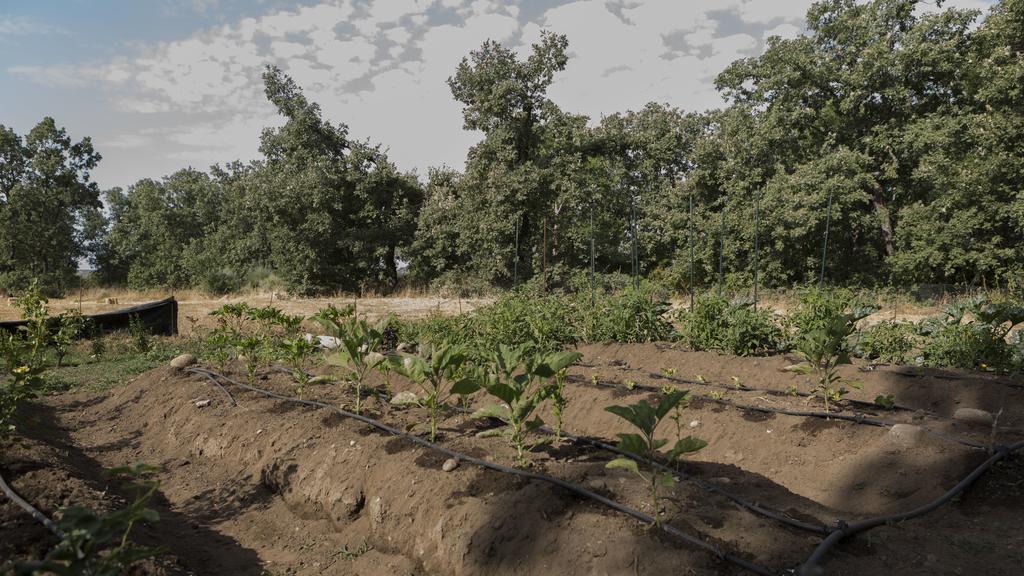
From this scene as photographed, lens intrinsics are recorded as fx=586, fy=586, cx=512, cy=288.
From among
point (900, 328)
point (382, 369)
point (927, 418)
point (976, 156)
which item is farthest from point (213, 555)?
point (976, 156)

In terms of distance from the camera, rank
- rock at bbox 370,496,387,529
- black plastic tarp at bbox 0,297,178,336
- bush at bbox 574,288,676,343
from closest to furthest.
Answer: rock at bbox 370,496,387,529
bush at bbox 574,288,676,343
black plastic tarp at bbox 0,297,178,336

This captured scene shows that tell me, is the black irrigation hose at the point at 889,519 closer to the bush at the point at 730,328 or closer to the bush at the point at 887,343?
the bush at the point at 887,343

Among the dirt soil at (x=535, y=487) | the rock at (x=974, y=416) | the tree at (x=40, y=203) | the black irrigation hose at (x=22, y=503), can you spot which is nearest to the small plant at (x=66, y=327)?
the dirt soil at (x=535, y=487)

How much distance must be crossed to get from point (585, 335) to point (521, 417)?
4.74 m

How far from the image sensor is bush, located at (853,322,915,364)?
6.13 meters

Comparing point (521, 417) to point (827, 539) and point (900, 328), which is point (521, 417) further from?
point (900, 328)

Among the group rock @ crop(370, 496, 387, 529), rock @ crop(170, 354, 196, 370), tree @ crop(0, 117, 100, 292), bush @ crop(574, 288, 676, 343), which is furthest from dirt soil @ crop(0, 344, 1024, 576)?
tree @ crop(0, 117, 100, 292)

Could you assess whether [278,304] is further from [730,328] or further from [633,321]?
[730,328]

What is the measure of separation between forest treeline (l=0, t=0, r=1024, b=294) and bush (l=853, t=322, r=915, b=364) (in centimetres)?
533

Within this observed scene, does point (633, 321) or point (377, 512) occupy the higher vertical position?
point (633, 321)

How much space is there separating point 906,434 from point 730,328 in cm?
266

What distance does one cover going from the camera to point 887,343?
6191 millimetres

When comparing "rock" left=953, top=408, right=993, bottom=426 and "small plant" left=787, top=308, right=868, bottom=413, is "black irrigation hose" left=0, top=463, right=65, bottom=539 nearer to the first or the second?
"small plant" left=787, top=308, right=868, bottom=413

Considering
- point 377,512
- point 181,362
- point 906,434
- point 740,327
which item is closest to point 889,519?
point 906,434
